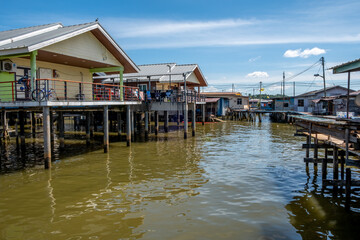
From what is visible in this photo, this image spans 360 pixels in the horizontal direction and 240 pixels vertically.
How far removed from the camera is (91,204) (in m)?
9.56

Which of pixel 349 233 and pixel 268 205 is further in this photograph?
pixel 268 205

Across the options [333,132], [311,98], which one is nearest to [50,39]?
[333,132]

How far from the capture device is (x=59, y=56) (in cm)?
1708

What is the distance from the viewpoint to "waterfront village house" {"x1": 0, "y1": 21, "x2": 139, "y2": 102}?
46.7ft

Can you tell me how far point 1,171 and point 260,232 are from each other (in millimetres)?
12639

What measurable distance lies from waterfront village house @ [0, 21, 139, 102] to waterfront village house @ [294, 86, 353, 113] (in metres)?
35.6

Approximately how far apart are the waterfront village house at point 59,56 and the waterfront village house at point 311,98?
3561cm

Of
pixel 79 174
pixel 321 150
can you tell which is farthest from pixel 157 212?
pixel 321 150

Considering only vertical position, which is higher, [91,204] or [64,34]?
[64,34]

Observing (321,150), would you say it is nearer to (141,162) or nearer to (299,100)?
(141,162)

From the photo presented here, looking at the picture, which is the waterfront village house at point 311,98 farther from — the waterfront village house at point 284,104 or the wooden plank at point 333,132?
the wooden plank at point 333,132

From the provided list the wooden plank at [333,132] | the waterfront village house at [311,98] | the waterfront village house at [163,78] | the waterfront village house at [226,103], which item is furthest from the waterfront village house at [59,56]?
the waterfront village house at [311,98]

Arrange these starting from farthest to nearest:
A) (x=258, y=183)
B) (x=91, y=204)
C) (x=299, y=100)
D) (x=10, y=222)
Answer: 1. (x=299, y=100)
2. (x=258, y=183)
3. (x=91, y=204)
4. (x=10, y=222)

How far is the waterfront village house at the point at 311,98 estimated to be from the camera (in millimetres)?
46375
